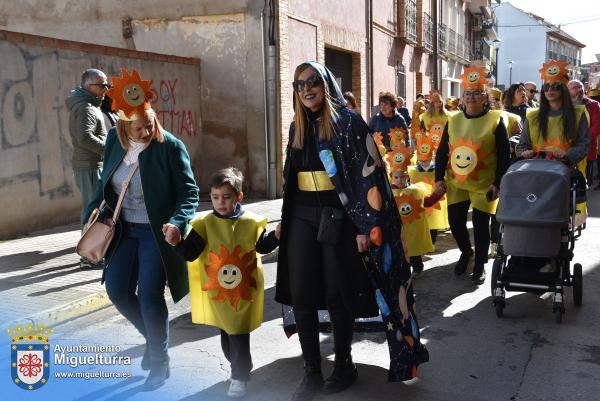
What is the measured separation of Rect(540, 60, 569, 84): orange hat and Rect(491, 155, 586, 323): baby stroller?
4.36 feet

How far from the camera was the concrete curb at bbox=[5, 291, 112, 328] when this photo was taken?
17.7 feet

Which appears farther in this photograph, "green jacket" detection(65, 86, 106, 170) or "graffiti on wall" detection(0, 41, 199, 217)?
"graffiti on wall" detection(0, 41, 199, 217)

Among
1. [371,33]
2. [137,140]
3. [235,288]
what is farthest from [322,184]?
[371,33]

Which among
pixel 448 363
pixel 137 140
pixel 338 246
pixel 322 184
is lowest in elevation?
pixel 448 363

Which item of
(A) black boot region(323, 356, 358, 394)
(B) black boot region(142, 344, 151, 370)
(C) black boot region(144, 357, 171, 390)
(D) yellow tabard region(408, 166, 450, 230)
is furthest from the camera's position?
(D) yellow tabard region(408, 166, 450, 230)

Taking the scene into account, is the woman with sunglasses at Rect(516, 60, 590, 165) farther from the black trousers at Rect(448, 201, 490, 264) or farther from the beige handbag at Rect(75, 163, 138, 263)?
the beige handbag at Rect(75, 163, 138, 263)

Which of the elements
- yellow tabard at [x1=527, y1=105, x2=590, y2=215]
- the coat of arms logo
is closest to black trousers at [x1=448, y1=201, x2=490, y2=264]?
yellow tabard at [x1=527, y1=105, x2=590, y2=215]

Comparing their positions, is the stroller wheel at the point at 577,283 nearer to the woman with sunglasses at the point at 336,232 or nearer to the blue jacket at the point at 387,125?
the woman with sunglasses at the point at 336,232

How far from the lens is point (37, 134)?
9.08 m

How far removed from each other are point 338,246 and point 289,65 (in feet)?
31.4

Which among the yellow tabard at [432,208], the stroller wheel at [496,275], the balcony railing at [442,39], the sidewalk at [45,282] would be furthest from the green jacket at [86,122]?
the balcony railing at [442,39]

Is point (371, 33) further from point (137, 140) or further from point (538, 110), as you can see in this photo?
point (137, 140)

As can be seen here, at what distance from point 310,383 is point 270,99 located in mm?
8838

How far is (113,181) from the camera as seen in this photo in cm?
412
